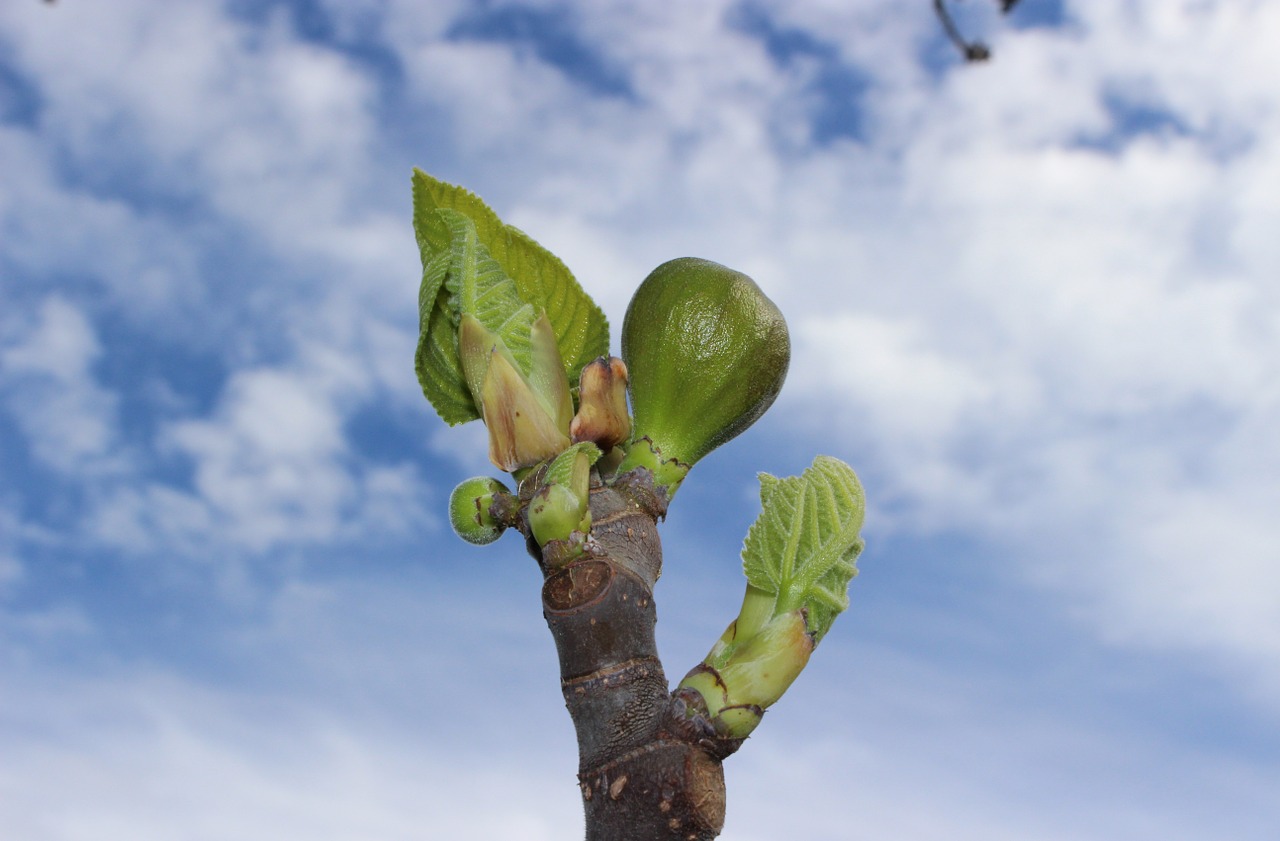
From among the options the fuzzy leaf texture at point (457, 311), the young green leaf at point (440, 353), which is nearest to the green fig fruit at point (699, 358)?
the fuzzy leaf texture at point (457, 311)

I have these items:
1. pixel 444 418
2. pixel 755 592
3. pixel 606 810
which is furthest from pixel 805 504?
pixel 444 418

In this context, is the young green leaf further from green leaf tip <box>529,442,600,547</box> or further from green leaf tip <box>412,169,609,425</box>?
green leaf tip <box>529,442,600,547</box>

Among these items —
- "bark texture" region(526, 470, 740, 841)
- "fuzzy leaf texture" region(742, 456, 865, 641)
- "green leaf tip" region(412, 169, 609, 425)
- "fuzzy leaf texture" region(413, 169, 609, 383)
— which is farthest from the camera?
"fuzzy leaf texture" region(413, 169, 609, 383)

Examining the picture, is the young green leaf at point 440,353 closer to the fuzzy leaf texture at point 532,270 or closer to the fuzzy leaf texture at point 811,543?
the fuzzy leaf texture at point 532,270

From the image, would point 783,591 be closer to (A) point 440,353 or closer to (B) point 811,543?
(B) point 811,543

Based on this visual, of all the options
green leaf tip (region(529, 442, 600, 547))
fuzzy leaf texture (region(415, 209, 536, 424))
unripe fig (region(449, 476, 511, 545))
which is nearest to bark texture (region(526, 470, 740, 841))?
green leaf tip (region(529, 442, 600, 547))
